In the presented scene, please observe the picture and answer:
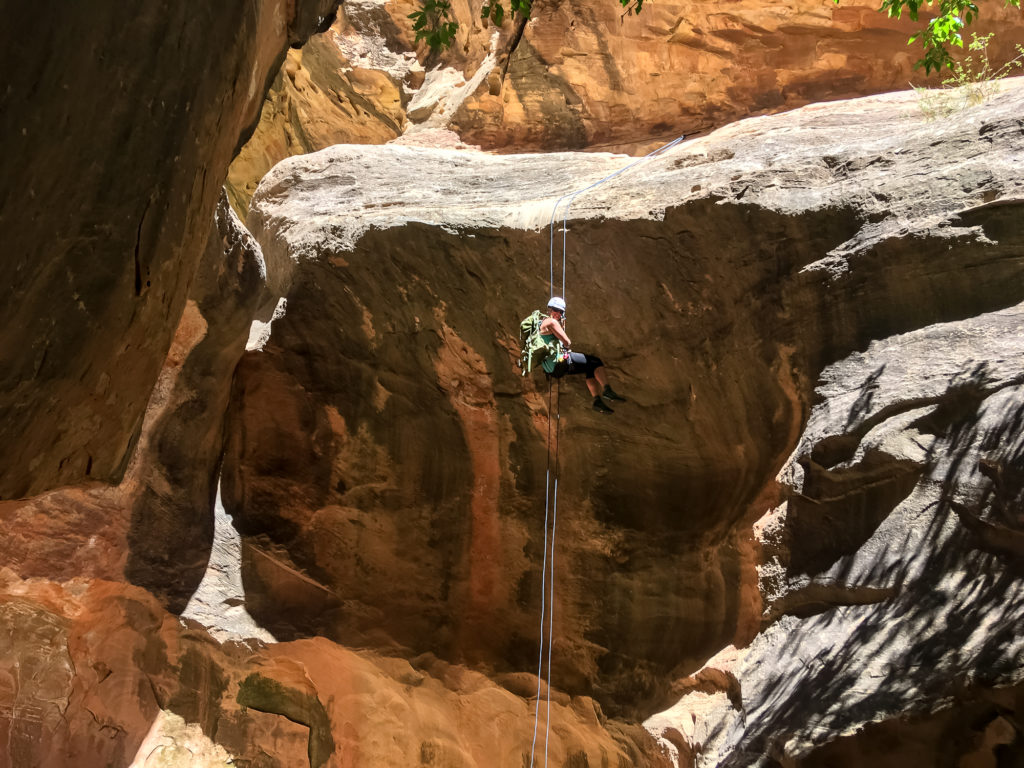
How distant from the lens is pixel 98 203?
15.6 ft

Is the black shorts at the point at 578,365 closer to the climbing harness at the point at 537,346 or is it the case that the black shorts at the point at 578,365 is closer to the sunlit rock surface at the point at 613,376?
the climbing harness at the point at 537,346

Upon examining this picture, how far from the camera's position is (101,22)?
4.43 metres

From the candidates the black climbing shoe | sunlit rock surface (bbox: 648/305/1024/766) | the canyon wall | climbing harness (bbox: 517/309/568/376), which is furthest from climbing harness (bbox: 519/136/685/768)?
the canyon wall

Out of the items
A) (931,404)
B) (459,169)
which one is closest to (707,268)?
(931,404)

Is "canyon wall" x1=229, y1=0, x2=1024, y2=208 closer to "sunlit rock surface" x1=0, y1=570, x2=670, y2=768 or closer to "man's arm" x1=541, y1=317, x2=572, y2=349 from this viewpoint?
"man's arm" x1=541, y1=317, x2=572, y2=349

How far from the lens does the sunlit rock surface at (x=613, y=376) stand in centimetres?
688

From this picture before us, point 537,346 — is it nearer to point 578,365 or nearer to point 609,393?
point 578,365

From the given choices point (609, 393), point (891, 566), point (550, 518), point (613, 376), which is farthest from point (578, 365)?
point (891, 566)

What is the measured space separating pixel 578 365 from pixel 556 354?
30 cm

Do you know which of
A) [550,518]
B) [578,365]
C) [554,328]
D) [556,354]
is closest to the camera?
[554,328]

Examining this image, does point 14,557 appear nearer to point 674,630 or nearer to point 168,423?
point 168,423

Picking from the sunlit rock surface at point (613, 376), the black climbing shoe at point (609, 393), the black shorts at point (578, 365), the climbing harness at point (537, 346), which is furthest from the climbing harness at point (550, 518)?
the black climbing shoe at point (609, 393)

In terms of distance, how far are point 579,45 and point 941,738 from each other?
11209 mm

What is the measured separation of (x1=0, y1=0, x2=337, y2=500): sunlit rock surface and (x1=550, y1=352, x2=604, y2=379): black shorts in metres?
3.09
